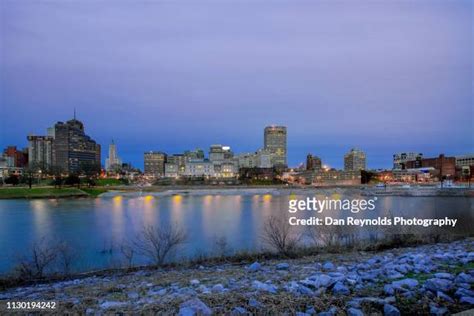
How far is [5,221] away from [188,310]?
1420 inches

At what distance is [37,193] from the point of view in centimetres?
6212

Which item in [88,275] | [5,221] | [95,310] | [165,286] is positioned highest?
[95,310]

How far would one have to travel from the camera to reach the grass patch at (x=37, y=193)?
59375 millimetres

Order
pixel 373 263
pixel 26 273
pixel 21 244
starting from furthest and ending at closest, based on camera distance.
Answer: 1. pixel 21 244
2. pixel 26 273
3. pixel 373 263

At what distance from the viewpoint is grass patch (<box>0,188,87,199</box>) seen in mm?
59375

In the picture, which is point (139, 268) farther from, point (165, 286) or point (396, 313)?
point (396, 313)

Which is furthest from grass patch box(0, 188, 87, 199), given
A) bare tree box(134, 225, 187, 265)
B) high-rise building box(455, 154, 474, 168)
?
high-rise building box(455, 154, 474, 168)

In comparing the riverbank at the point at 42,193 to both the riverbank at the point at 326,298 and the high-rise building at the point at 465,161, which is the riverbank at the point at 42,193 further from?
the high-rise building at the point at 465,161

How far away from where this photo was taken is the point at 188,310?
3.66 meters

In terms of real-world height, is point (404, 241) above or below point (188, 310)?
below

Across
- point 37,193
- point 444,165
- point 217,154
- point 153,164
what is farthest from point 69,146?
point 444,165

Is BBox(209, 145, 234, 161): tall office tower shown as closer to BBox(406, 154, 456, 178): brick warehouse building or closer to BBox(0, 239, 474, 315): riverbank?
BBox(406, 154, 456, 178): brick warehouse building

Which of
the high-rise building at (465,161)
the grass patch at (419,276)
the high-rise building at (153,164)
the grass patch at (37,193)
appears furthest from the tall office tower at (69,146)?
the grass patch at (419,276)

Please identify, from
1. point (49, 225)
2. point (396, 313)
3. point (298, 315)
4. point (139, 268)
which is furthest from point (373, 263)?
point (49, 225)
